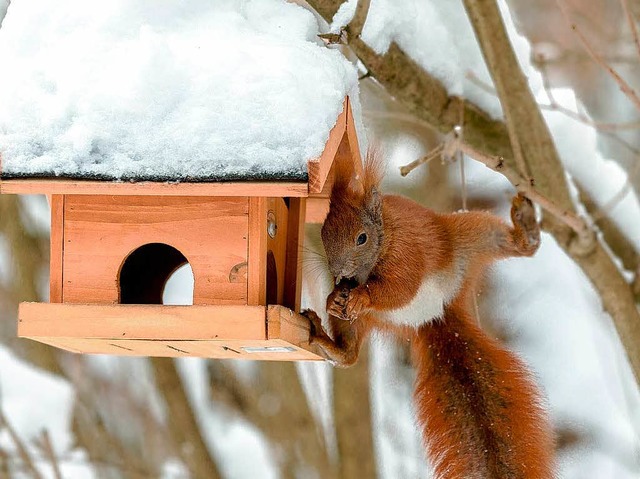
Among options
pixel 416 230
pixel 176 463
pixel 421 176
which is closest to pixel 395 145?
pixel 421 176

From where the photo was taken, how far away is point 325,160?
203 cm

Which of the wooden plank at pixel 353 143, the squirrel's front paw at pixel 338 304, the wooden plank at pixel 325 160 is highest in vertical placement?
the wooden plank at pixel 353 143

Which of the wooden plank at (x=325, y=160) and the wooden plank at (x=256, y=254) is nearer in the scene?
the wooden plank at (x=325, y=160)

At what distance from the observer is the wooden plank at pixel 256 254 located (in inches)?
86.1

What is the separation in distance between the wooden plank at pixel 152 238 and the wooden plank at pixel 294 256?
37cm

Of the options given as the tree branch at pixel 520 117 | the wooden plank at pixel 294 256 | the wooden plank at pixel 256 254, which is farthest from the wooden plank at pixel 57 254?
the tree branch at pixel 520 117

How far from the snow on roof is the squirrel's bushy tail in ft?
3.05

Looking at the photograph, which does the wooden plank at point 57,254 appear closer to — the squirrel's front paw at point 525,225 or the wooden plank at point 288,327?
the wooden plank at point 288,327

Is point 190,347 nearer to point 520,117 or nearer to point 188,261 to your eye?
point 188,261

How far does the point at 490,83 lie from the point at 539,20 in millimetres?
2681

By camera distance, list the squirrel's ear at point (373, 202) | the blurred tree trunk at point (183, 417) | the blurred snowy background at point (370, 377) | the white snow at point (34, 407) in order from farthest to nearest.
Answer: the white snow at point (34, 407) < the blurred tree trunk at point (183, 417) < the blurred snowy background at point (370, 377) < the squirrel's ear at point (373, 202)

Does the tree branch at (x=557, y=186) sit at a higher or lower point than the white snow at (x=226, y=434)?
higher

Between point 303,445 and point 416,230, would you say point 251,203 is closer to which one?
point 416,230

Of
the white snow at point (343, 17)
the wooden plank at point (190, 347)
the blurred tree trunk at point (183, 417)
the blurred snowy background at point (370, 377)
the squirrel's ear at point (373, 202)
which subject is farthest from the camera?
the blurred tree trunk at point (183, 417)
